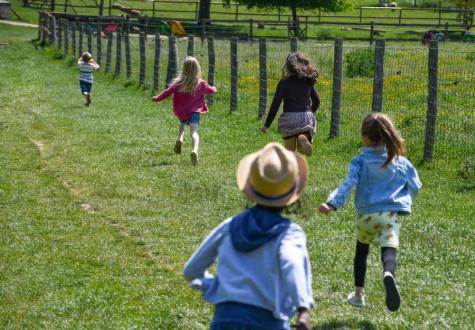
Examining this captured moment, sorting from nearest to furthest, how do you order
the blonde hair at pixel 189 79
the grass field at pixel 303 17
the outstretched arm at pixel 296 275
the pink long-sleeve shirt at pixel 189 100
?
1. the outstretched arm at pixel 296 275
2. the blonde hair at pixel 189 79
3. the pink long-sleeve shirt at pixel 189 100
4. the grass field at pixel 303 17

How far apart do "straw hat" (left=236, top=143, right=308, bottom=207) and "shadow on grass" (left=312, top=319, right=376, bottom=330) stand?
2.25 metres

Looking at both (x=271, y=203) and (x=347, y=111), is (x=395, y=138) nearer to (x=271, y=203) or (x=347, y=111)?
(x=271, y=203)

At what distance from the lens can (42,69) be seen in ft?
110

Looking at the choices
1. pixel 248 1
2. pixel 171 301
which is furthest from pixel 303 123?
pixel 248 1

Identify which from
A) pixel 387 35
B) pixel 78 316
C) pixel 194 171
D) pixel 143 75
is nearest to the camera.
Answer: pixel 78 316

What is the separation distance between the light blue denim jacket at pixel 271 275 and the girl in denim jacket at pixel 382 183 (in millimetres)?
2245

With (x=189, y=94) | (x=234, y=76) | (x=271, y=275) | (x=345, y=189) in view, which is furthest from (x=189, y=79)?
(x=271, y=275)

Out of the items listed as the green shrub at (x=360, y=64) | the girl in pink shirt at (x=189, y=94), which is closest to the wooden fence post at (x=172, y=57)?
the green shrub at (x=360, y=64)

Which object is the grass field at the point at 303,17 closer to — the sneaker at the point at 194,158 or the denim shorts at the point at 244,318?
the sneaker at the point at 194,158

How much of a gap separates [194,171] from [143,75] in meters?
15.0

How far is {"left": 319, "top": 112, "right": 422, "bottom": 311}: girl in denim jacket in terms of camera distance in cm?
653

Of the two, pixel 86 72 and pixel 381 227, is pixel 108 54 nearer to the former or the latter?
pixel 86 72

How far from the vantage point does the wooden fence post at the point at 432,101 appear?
13.3 meters

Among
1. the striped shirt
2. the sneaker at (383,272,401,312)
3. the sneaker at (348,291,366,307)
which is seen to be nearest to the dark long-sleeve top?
the sneaker at (348,291,366,307)
